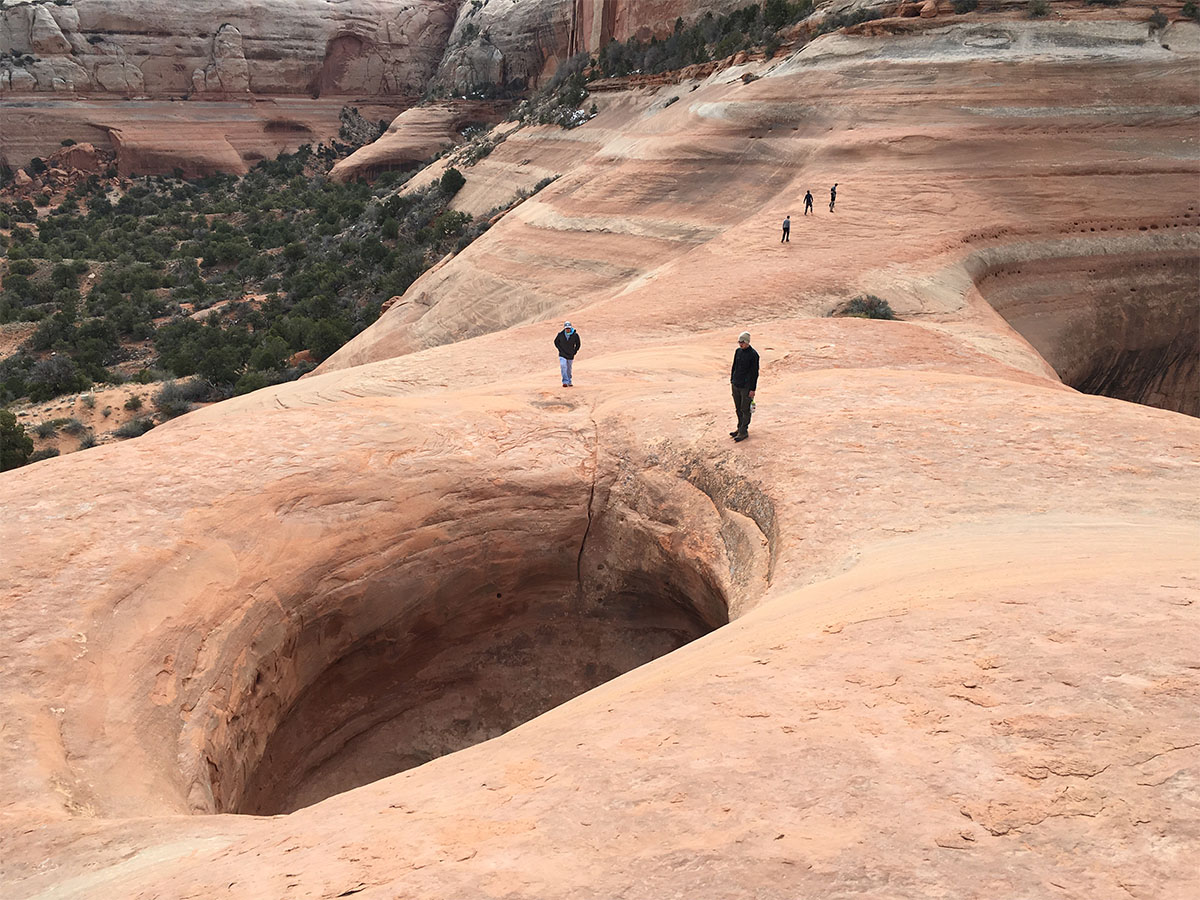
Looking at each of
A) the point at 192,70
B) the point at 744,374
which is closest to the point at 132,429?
the point at 744,374

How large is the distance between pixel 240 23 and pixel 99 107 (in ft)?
40.6

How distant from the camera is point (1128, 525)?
698 centimetres

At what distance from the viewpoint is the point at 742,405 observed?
9.41 metres

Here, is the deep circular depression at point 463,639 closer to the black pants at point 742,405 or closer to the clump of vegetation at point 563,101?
the black pants at point 742,405

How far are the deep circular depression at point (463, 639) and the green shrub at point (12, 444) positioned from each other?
18.3 m

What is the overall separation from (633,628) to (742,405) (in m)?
3.17

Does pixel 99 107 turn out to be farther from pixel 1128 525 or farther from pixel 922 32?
pixel 1128 525

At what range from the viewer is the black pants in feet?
30.5

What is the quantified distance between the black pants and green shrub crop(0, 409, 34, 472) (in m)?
21.3

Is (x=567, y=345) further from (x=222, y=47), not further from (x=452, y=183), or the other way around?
(x=222, y=47)

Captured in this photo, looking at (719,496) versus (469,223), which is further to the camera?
(469,223)

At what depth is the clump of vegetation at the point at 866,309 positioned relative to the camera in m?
18.9

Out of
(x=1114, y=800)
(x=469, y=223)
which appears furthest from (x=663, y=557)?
(x=469, y=223)

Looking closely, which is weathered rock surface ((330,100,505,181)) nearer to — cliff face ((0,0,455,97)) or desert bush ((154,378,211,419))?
cliff face ((0,0,455,97))
